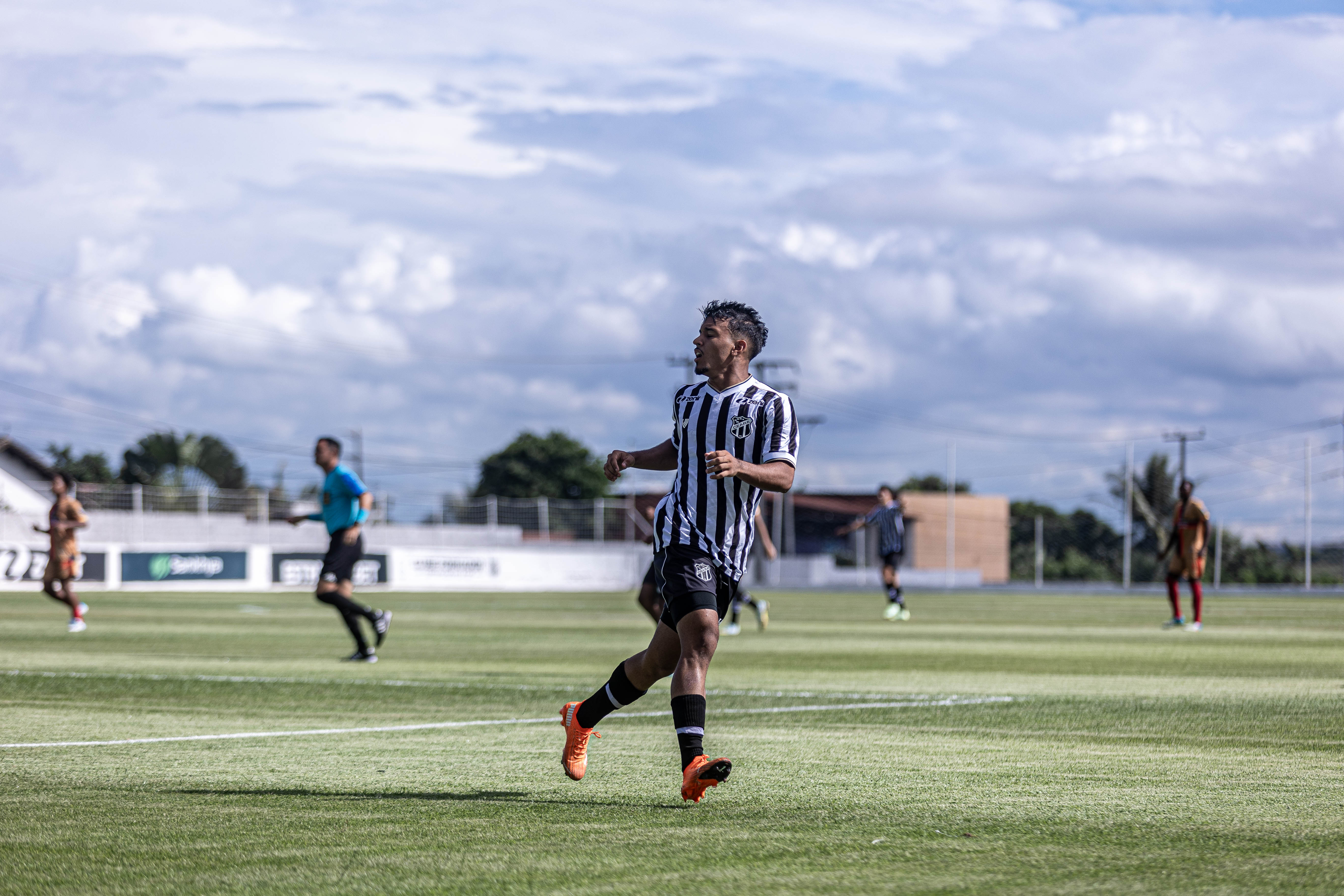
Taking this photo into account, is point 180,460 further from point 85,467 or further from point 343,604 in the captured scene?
point 343,604

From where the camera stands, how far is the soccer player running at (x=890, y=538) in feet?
87.5

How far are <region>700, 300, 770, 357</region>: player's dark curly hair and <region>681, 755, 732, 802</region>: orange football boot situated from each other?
1.66 metres

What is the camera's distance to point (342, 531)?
15336mm

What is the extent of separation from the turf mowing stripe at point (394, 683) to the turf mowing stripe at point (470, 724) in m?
0.43

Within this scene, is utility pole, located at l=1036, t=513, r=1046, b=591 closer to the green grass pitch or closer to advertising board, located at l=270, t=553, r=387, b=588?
advertising board, located at l=270, t=553, r=387, b=588

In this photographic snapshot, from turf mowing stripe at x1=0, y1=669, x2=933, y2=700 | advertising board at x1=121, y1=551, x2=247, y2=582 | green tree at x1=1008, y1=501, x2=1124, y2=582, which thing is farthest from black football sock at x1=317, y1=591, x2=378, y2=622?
green tree at x1=1008, y1=501, x2=1124, y2=582

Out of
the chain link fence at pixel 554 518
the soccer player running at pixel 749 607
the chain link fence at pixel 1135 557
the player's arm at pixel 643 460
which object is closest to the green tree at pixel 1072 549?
the chain link fence at pixel 1135 557

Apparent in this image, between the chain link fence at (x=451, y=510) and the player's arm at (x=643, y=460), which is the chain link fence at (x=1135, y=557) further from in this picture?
the player's arm at (x=643, y=460)

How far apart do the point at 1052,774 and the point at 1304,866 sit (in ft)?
7.26

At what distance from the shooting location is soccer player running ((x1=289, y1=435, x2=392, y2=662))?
15148 millimetres

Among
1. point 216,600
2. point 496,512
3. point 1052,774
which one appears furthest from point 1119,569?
point 1052,774

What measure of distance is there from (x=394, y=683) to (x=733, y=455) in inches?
269

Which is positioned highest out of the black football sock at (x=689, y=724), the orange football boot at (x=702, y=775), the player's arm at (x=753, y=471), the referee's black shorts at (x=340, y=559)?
the player's arm at (x=753, y=471)

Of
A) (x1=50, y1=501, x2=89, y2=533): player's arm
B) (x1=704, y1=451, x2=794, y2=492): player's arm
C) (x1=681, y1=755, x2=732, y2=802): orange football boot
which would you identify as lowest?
(x1=681, y1=755, x2=732, y2=802): orange football boot
